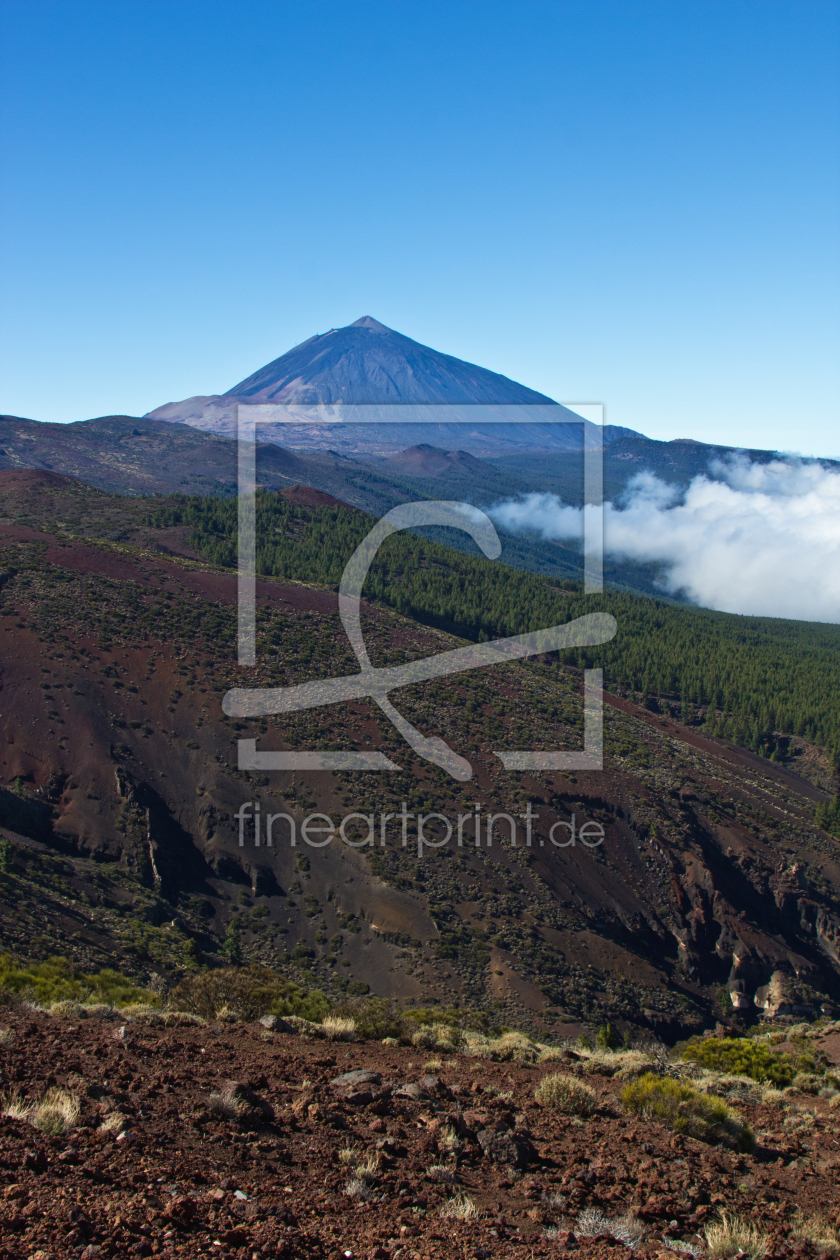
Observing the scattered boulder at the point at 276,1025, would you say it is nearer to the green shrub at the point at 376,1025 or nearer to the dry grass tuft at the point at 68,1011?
the green shrub at the point at 376,1025

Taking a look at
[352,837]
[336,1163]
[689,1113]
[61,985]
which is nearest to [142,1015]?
[61,985]

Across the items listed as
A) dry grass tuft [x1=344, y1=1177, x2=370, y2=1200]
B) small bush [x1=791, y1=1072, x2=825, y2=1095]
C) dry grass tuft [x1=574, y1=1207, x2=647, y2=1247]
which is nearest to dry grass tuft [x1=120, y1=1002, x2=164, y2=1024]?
dry grass tuft [x1=344, y1=1177, x2=370, y2=1200]

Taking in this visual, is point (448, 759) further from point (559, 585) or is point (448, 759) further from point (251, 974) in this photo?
point (559, 585)

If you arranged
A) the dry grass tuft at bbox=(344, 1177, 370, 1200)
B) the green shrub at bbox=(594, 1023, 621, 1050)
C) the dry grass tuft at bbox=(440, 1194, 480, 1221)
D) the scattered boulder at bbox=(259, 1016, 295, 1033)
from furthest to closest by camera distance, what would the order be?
the green shrub at bbox=(594, 1023, 621, 1050), the scattered boulder at bbox=(259, 1016, 295, 1033), the dry grass tuft at bbox=(344, 1177, 370, 1200), the dry grass tuft at bbox=(440, 1194, 480, 1221)

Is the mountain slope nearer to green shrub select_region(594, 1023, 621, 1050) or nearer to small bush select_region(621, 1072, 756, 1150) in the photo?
green shrub select_region(594, 1023, 621, 1050)

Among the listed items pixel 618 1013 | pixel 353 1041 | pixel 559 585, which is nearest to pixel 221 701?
pixel 618 1013
